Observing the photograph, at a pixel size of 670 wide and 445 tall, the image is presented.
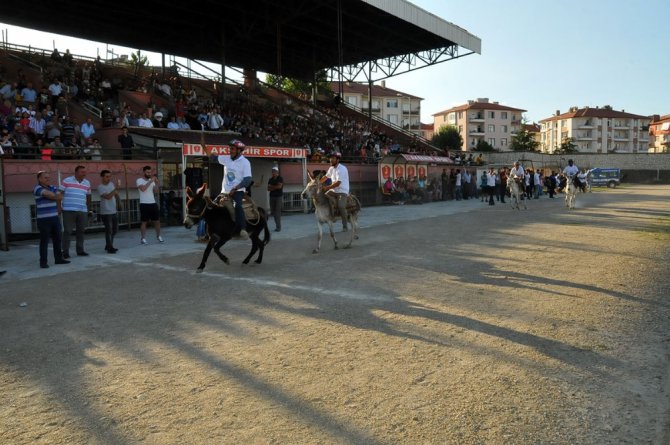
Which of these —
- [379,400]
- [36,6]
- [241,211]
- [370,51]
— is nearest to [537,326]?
[379,400]

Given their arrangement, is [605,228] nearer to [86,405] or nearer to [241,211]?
[241,211]

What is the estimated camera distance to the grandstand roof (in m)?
29.3

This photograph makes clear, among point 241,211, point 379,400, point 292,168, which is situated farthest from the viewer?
point 292,168

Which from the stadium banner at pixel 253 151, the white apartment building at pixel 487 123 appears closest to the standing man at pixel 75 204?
the stadium banner at pixel 253 151

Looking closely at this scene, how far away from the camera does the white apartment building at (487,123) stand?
110125mm

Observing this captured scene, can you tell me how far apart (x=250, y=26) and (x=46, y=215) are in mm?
24672

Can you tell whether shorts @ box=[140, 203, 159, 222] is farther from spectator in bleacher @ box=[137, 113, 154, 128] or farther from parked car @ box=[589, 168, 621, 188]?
parked car @ box=[589, 168, 621, 188]

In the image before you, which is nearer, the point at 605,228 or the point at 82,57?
the point at 605,228

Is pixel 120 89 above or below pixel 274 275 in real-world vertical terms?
above

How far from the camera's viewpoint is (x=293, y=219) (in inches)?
787

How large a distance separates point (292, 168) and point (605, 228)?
13433 millimetres

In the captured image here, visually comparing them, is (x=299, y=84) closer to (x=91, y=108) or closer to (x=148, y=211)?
(x=91, y=108)

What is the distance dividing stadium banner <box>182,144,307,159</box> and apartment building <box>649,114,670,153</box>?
122 meters

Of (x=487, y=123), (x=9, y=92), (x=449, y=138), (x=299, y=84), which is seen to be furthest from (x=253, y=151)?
(x=487, y=123)
